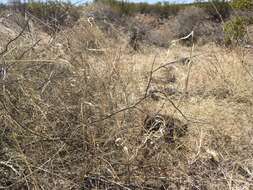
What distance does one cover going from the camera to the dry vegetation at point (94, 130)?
2707 mm

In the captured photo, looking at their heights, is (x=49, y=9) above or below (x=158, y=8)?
above

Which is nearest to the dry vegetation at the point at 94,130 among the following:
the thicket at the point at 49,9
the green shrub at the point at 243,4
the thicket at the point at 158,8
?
the thicket at the point at 49,9

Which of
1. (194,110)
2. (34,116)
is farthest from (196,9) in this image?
(34,116)

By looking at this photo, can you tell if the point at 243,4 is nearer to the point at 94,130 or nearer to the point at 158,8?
the point at 94,130

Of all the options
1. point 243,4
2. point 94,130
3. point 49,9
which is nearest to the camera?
point 94,130

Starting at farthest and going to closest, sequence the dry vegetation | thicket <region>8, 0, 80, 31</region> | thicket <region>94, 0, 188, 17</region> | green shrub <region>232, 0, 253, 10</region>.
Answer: thicket <region>94, 0, 188, 17</region>
green shrub <region>232, 0, 253, 10</region>
thicket <region>8, 0, 80, 31</region>
the dry vegetation

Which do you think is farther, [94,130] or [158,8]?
[158,8]

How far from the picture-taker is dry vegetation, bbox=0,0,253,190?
2.71m

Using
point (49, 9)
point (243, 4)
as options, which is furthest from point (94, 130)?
point (243, 4)

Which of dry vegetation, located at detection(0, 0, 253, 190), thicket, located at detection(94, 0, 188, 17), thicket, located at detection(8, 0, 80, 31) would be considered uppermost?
thicket, located at detection(8, 0, 80, 31)

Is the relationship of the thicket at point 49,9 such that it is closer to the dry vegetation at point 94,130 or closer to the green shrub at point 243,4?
the dry vegetation at point 94,130

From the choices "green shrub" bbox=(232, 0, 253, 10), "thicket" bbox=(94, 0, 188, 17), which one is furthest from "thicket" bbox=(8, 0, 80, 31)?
"thicket" bbox=(94, 0, 188, 17)

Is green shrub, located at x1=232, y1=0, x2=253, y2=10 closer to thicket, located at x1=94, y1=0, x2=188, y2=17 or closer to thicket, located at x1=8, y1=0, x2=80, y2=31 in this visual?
thicket, located at x1=8, y1=0, x2=80, y2=31

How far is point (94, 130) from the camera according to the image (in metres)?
2.88
